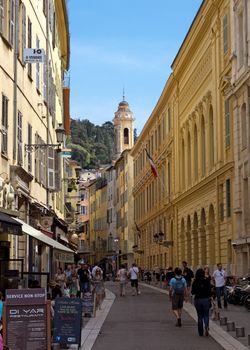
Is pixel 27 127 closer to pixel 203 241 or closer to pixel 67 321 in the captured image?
pixel 67 321

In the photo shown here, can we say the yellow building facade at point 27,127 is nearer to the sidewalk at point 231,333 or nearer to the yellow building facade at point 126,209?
the sidewalk at point 231,333

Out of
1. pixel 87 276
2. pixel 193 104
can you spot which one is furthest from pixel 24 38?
pixel 193 104

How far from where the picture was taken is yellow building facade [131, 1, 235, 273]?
1731 inches

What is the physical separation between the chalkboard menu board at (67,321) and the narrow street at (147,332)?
1064 millimetres

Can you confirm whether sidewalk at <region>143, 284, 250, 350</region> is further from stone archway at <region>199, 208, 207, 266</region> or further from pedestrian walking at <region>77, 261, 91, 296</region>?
stone archway at <region>199, 208, 207, 266</region>

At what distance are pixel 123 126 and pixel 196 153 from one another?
71651 millimetres

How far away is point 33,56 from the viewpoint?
83.6ft

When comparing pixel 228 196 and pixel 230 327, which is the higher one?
pixel 228 196

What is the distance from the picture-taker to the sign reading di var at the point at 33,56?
997 inches

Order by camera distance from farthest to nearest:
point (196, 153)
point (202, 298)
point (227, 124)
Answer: point (196, 153) → point (227, 124) → point (202, 298)

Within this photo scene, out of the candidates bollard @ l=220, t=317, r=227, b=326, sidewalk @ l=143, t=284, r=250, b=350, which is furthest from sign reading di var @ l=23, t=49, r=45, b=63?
bollard @ l=220, t=317, r=227, b=326

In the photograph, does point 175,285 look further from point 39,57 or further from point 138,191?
point 138,191

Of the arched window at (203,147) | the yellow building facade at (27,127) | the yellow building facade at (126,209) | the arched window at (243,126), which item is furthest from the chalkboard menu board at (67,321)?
the yellow building facade at (126,209)

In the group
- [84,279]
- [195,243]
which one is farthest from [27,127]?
[195,243]
